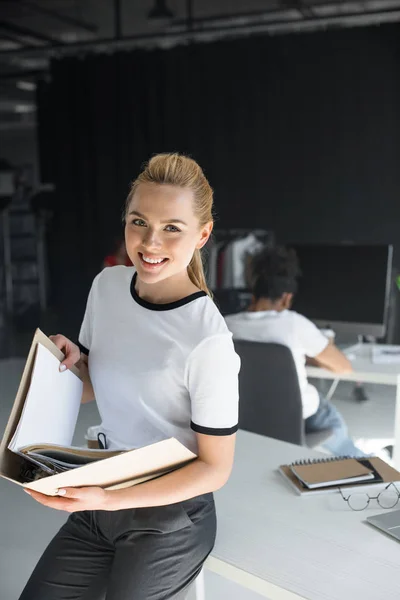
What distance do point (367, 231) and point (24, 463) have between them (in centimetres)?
470

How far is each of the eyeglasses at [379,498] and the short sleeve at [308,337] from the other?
0.98m

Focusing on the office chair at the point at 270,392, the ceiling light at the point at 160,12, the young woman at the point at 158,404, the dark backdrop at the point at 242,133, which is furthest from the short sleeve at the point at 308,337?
the ceiling light at the point at 160,12

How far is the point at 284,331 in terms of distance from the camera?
234 centimetres

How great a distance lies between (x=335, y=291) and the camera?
311cm

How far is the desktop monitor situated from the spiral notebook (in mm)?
1559

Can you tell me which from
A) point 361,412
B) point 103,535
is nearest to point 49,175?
point 361,412

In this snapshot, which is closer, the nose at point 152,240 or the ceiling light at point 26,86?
the nose at point 152,240

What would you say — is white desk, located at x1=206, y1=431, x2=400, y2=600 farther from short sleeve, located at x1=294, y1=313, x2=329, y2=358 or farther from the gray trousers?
short sleeve, located at x1=294, y1=313, x2=329, y2=358

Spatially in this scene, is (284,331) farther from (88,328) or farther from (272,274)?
(88,328)

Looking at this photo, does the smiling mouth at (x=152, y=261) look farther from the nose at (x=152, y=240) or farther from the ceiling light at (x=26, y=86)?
the ceiling light at (x=26, y=86)

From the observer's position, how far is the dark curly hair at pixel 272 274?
2.59 m

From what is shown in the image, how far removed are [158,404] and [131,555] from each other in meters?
0.27

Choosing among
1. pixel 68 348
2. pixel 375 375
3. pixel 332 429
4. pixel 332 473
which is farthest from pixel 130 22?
pixel 332 473

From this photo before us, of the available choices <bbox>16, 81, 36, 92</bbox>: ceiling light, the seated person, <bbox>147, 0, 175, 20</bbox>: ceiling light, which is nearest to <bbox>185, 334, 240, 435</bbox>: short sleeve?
the seated person
